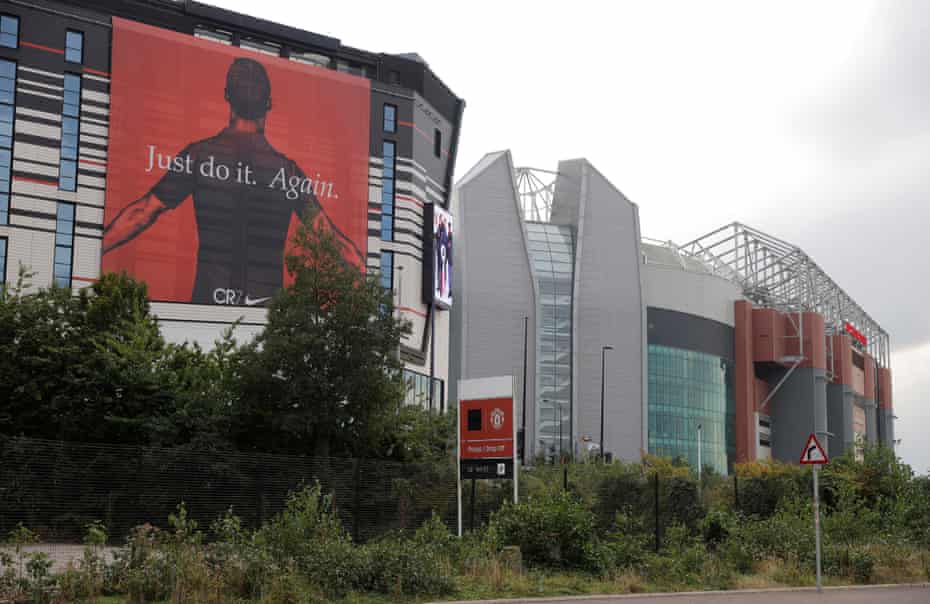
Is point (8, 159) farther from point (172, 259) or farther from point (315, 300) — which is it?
point (315, 300)

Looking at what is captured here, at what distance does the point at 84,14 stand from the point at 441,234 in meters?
26.7

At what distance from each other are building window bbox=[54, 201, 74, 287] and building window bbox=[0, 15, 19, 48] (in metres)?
8.91

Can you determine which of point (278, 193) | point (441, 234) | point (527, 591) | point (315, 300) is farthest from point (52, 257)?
point (527, 591)

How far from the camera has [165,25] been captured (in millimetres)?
67375

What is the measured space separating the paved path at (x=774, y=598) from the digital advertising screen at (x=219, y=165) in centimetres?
4780

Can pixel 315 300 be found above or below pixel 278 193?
below

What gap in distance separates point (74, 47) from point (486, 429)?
46.6 meters

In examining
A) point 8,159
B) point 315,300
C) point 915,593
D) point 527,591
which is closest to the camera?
point 527,591

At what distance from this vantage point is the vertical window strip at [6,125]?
196 feet

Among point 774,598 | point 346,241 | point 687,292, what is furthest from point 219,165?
point 687,292

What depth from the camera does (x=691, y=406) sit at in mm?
108625

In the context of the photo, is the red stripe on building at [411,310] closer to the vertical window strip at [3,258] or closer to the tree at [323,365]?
the vertical window strip at [3,258]

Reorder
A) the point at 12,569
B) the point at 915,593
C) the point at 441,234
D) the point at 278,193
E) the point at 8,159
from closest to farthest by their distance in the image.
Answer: the point at 12,569, the point at 915,593, the point at 8,159, the point at 278,193, the point at 441,234

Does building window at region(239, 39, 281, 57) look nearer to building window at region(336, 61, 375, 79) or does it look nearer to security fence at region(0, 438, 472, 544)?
building window at region(336, 61, 375, 79)
